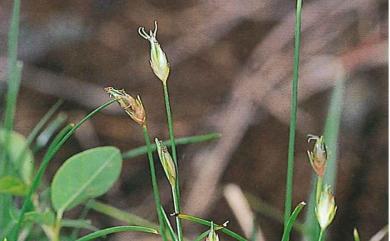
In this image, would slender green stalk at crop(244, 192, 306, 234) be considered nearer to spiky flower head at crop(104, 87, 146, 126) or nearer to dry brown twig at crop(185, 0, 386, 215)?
dry brown twig at crop(185, 0, 386, 215)

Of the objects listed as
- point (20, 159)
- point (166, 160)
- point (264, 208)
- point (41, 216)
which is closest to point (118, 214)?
point (20, 159)

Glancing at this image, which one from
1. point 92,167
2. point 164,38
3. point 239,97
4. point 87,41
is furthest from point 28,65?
point 92,167

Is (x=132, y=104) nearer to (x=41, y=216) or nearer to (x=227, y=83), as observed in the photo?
(x=41, y=216)

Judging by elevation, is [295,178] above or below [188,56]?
below

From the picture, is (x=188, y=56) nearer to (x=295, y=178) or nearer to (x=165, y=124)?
(x=165, y=124)

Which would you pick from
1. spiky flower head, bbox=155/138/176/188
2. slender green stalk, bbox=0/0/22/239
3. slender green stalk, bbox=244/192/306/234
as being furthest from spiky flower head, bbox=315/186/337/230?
slender green stalk, bbox=244/192/306/234

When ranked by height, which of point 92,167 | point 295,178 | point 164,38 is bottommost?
point 92,167

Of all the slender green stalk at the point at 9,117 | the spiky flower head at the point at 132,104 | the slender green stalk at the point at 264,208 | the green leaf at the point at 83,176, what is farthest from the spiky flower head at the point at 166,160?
the slender green stalk at the point at 264,208
